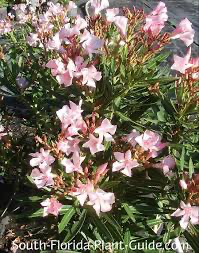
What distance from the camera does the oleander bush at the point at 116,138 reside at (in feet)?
3.62

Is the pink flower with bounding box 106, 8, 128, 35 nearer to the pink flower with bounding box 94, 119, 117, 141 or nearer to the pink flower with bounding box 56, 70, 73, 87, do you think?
Result: the pink flower with bounding box 56, 70, 73, 87

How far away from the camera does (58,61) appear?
1177 millimetres

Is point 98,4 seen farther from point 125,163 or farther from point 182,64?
point 125,163

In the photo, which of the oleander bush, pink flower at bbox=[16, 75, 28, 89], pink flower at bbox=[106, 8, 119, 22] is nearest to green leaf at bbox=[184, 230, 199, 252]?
the oleander bush

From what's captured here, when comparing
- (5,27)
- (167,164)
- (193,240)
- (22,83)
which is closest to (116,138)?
(167,164)

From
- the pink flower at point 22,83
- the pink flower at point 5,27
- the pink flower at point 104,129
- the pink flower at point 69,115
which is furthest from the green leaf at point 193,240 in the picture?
the pink flower at point 5,27

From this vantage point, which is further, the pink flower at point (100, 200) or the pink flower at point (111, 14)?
the pink flower at point (111, 14)

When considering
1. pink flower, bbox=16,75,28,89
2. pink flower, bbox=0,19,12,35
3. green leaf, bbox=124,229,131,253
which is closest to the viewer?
green leaf, bbox=124,229,131,253

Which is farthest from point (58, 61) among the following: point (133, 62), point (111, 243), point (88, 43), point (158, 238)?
point (158, 238)

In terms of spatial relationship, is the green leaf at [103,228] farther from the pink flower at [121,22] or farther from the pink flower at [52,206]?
the pink flower at [121,22]

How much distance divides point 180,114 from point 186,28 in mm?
311

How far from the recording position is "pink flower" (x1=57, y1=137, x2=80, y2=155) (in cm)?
109

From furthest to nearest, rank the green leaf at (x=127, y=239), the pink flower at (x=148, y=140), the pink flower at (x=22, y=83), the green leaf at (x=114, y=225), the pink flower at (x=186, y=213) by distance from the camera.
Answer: the pink flower at (x=22, y=83) → the green leaf at (x=127, y=239) → the green leaf at (x=114, y=225) → the pink flower at (x=148, y=140) → the pink flower at (x=186, y=213)

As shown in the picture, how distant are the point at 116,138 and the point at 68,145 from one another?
0.30 meters
